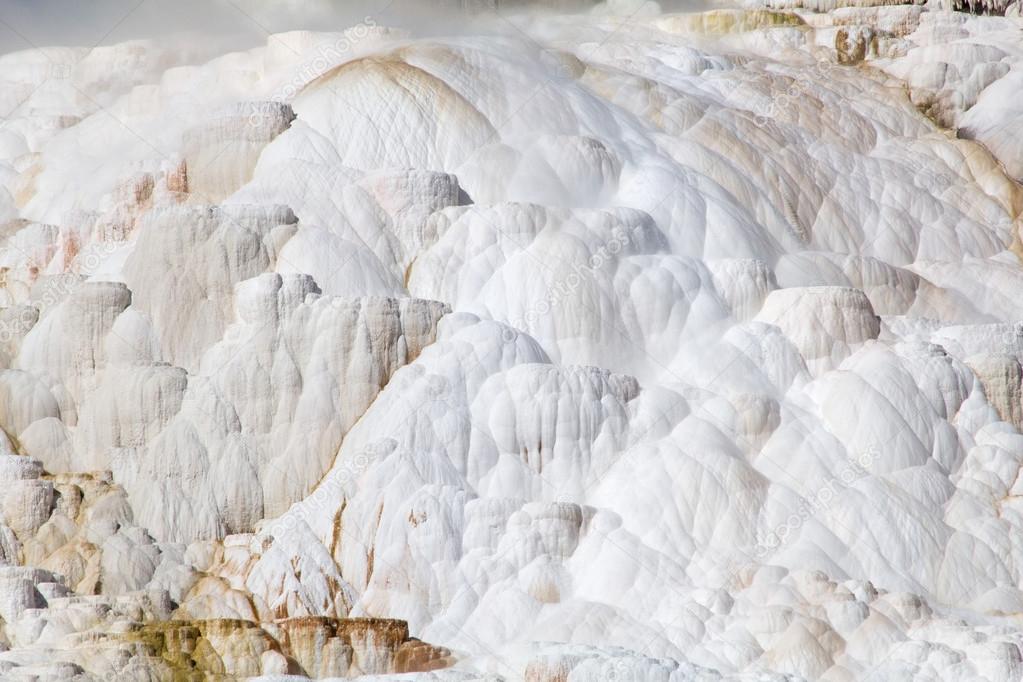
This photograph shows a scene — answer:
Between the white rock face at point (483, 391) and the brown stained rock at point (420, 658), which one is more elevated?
the white rock face at point (483, 391)

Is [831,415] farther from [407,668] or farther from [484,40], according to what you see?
[484,40]

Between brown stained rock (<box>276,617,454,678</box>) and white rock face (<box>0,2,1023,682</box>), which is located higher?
white rock face (<box>0,2,1023,682</box>)

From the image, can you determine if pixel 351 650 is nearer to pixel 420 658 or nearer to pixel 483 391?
pixel 420 658

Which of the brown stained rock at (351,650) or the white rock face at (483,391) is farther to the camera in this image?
the white rock face at (483,391)

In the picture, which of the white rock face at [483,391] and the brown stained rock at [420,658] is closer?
the brown stained rock at [420,658]

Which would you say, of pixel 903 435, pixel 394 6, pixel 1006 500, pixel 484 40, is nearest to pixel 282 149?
pixel 484 40

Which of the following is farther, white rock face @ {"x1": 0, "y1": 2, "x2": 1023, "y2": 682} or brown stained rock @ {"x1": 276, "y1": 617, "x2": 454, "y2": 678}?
white rock face @ {"x1": 0, "y1": 2, "x2": 1023, "y2": 682}

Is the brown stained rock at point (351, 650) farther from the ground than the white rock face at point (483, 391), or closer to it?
closer to it

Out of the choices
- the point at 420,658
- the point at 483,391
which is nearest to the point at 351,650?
the point at 420,658
